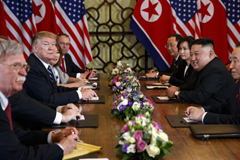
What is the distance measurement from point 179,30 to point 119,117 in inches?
199

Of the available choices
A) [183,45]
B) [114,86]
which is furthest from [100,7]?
[114,86]

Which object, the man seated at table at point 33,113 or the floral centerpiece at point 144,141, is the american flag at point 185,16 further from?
the floral centerpiece at point 144,141

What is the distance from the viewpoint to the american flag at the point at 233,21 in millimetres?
7371

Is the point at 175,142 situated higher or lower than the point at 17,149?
lower

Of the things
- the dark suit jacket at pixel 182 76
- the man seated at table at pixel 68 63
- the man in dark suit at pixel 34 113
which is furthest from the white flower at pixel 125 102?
the man seated at table at pixel 68 63

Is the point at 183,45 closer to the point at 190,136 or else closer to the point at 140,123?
the point at 190,136

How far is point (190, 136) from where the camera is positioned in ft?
7.51

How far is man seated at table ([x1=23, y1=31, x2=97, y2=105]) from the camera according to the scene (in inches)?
133

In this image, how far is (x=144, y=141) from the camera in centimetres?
164

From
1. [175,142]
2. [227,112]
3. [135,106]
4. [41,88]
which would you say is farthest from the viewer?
[41,88]

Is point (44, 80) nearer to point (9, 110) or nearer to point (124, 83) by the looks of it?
point (124, 83)

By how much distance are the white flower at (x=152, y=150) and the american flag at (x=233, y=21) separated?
6.36 m

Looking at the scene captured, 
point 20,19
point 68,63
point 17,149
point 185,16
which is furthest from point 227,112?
point 20,19

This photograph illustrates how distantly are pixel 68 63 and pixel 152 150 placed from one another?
5.22 meters
